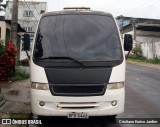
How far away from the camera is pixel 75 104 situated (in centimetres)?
706

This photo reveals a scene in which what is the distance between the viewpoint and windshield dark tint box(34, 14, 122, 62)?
7641 millimetres

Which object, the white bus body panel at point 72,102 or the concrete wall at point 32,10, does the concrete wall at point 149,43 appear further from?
the white bus body panel at point 72,102

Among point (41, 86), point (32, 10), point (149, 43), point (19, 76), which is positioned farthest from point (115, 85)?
point (32, 10)

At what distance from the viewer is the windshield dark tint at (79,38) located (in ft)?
25.1

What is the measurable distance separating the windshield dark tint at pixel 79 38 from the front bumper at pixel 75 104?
0.86 m

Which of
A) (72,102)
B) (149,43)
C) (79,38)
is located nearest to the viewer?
(72,102)

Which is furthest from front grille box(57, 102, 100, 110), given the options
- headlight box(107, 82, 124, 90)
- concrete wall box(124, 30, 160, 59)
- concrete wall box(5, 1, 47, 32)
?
concrete wall box(5, 1, 47, 32)

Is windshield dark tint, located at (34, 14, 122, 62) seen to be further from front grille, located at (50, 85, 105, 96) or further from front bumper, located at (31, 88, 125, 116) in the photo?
front bumper, located at (31, 88, 125, 116)

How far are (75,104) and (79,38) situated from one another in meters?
1.59

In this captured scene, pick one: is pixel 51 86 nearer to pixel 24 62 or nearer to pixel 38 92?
pixel 38 92

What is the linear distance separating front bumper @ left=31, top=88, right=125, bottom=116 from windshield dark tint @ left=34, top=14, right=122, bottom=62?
0.86 meters

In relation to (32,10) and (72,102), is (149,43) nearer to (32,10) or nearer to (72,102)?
(32,10)

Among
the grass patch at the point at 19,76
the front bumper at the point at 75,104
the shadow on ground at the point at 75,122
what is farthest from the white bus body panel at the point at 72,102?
the grass patch at the point at 19,76

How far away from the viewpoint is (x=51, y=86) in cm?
712
